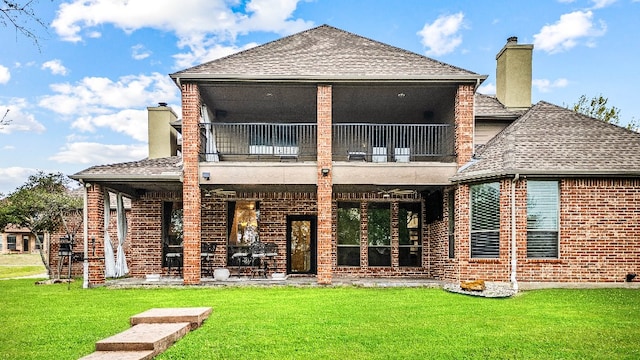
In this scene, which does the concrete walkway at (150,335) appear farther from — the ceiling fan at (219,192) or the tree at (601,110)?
the tree at (601,110)

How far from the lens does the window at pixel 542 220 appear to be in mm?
11898

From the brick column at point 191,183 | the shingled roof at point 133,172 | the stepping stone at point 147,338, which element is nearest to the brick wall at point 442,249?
the brick column at point 191,183

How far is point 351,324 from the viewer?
7879 mm

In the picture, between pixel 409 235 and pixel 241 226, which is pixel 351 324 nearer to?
pixel 409 235

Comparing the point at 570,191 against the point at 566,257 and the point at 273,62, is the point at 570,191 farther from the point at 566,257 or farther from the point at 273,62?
the point at 273,62

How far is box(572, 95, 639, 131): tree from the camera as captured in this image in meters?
29.1

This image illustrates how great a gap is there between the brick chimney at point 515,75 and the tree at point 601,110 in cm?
1549

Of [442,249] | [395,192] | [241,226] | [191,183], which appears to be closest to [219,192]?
[241,226]

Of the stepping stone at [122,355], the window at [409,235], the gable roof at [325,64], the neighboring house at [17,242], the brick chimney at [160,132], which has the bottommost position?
the neighboring house at [17,242]

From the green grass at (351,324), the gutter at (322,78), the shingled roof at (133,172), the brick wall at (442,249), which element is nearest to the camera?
the green grass at (351,324)

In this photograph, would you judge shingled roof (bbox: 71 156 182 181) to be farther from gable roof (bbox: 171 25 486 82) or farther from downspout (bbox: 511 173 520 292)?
downspout (bbox: 511 173 520 292)

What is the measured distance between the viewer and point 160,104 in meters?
18.0

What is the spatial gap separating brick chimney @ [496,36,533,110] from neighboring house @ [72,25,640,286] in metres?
0.04

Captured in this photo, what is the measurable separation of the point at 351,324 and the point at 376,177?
588 centimetres
